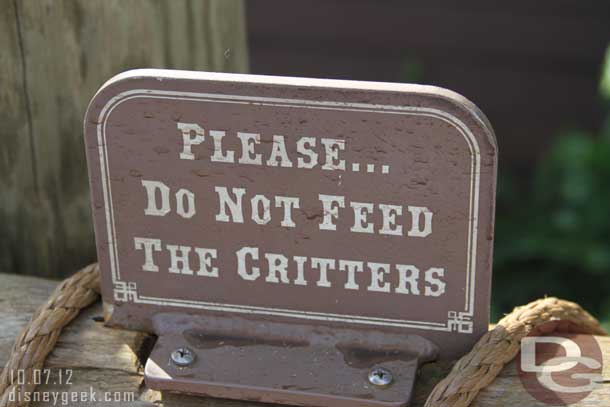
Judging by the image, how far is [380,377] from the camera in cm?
120

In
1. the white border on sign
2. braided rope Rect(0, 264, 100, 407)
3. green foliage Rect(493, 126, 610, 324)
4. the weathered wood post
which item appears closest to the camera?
the white border on sign

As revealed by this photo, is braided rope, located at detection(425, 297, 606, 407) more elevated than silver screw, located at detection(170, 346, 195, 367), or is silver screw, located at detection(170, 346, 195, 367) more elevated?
braided rope, located at detection(425, 297, 606, 407)

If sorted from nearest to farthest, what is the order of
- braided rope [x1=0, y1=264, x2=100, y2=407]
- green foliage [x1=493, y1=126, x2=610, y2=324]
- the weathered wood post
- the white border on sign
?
the white border on sign < braided rope [x1=0, y1=264, x2=100, y2=407] < the weathered wood post < green foliage [x1=493, y1=126, x2=610, y2=324]

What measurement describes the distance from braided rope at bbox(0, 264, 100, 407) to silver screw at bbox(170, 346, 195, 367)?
0.17m

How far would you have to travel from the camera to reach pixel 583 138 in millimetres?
3551

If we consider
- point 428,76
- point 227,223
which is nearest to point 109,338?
point 227,223

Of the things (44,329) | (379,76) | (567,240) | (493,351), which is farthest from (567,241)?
(44,329)

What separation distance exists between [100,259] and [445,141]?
481mm

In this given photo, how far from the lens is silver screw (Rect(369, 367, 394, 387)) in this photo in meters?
1.19

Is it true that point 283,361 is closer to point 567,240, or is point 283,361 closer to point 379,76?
point 567,240

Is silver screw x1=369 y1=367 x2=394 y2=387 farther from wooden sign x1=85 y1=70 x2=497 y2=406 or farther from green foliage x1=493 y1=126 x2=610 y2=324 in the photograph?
green foliage x1=493 y1=126 x2=610 y2=324

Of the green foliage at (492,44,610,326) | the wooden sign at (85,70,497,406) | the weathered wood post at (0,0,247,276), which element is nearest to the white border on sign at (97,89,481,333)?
the wooden sign at (85,70,497,406)

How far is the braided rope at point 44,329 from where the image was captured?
1229 millimetres

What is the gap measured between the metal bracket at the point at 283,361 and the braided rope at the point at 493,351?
6 centimetres
